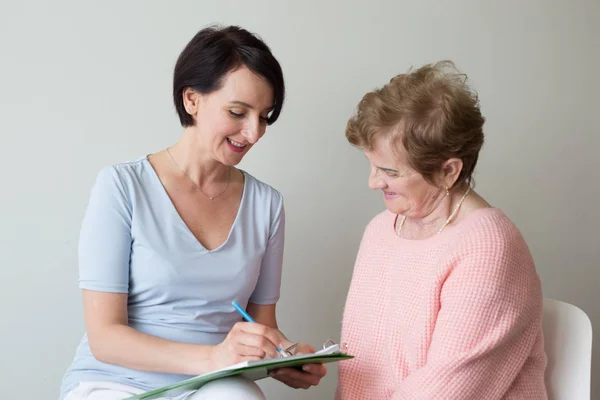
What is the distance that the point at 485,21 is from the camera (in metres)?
1.99

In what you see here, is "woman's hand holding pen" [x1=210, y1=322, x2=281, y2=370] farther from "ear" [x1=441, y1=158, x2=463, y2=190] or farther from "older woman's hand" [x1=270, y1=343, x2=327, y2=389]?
"ear" [x1=441, y1=158, x2=463, y2=190]

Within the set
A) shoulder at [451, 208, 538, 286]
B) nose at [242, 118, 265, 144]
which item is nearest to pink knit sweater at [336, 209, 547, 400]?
shoulder at [451, 208, 538, 286]

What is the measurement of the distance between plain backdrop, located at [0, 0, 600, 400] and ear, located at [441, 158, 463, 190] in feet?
2.10

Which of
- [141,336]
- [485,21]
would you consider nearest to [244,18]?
[485,21]

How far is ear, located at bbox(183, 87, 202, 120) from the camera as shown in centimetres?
138

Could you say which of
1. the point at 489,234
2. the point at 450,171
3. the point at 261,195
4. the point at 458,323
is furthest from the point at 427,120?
the point at 261,195

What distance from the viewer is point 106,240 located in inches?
51.2

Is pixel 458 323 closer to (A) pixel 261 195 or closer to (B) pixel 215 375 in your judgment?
(B) pixel 215 375

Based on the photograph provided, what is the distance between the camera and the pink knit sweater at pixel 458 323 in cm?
113

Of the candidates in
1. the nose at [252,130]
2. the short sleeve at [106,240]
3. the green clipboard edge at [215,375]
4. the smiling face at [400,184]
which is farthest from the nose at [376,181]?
the short sleeve at [106,240]

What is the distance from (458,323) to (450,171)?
290mm

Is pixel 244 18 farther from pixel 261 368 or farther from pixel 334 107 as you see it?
pixel 261 368

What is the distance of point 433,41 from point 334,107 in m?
0.37

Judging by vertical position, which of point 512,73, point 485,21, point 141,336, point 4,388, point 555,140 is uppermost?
point 485,21
